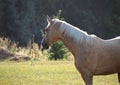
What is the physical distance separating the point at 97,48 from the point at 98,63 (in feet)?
1.11

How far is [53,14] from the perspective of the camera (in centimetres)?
5225

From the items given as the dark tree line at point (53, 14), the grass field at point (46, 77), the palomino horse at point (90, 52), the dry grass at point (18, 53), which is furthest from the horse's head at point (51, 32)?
the dark tree line at point (53, 14)

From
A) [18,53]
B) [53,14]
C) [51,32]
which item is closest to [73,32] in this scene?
[51,32]

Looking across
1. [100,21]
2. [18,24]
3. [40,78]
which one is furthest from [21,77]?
[100,21]

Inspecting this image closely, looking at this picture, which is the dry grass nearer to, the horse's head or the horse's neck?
the horse's head

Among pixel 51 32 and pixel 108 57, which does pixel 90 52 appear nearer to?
pixel 108 57

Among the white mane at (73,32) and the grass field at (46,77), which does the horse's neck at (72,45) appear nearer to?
the white mane at (73,32)

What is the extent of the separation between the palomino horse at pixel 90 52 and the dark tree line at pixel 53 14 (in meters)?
34.8

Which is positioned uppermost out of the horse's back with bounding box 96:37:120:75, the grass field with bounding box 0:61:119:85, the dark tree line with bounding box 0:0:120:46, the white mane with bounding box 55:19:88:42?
the dark tree line with bounding box 0:0:120:46

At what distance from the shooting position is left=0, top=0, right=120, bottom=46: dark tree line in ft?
154

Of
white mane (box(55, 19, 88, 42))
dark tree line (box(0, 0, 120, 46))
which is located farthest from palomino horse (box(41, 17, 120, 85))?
dark tree line (box(0, 0, 120, 46))

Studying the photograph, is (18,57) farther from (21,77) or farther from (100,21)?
(100,21)

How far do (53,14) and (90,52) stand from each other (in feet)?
138

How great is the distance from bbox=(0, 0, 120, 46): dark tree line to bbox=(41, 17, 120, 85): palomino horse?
3482cm
